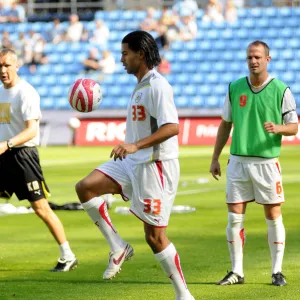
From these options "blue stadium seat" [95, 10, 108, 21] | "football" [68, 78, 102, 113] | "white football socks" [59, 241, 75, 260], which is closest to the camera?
"football" [68, 78, 102, 113]

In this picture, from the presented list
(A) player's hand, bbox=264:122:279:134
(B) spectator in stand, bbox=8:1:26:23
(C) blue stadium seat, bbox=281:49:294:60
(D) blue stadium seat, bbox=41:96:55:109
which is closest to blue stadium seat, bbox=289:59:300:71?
(C) blue stadium seat, bbox=281:49:294:60

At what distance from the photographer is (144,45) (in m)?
7.97

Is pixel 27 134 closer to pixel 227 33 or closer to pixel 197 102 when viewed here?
pixel 197 102

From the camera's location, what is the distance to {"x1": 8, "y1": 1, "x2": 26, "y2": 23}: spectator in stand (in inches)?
1745

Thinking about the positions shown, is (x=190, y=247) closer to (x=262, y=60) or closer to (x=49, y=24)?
(x=262, y=60)

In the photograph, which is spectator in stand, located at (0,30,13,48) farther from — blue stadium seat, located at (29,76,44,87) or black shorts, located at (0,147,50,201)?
black shorts, located at (0,147,50,201)

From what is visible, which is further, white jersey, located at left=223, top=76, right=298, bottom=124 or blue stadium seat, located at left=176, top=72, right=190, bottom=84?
blue stadium seat, located at left=176, top=72, right=190, bottom=84

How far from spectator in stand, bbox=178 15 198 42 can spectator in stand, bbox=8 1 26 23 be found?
7.93 metres

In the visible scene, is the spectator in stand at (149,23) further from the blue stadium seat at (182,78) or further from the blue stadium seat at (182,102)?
the blue stadium seat at (182,102)

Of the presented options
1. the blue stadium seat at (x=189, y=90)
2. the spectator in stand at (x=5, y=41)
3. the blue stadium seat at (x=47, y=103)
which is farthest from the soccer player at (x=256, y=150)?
the spectator in stand at (x=5, y=41)

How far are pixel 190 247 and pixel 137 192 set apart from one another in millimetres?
3879

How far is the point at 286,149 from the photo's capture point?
31.8 metres

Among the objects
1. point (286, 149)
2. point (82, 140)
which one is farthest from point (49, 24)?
point (286, 149)

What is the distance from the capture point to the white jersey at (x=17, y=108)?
33.3 feet
